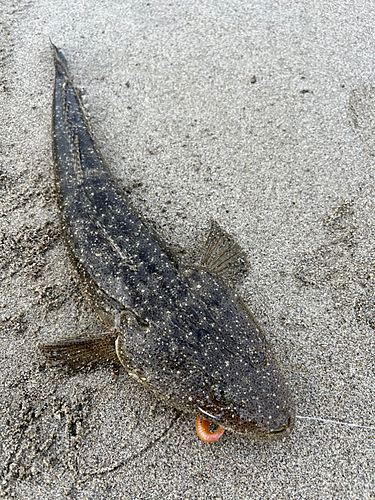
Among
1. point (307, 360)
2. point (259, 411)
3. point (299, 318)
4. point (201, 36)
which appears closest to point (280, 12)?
point (201, 36)

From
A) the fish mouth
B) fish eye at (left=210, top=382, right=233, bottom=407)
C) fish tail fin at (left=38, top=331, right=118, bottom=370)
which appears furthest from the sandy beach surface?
fish eye at (left=210, top=382, right=233, bottom=407)

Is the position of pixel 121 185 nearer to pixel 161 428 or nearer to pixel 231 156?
pixel 231 156

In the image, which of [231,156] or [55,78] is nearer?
[231,156]

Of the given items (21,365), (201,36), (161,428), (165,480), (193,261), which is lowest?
(165,480)

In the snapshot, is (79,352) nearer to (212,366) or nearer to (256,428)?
(212,366)

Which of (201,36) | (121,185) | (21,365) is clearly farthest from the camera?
(201,36)

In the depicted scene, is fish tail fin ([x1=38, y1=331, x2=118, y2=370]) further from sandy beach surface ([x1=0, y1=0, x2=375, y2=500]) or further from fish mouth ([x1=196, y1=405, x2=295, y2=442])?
fish mouth ([x1=196, y1=405, x2=295, y2=442])

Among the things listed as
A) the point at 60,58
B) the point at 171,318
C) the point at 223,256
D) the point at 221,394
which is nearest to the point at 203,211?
the point at 223,256
